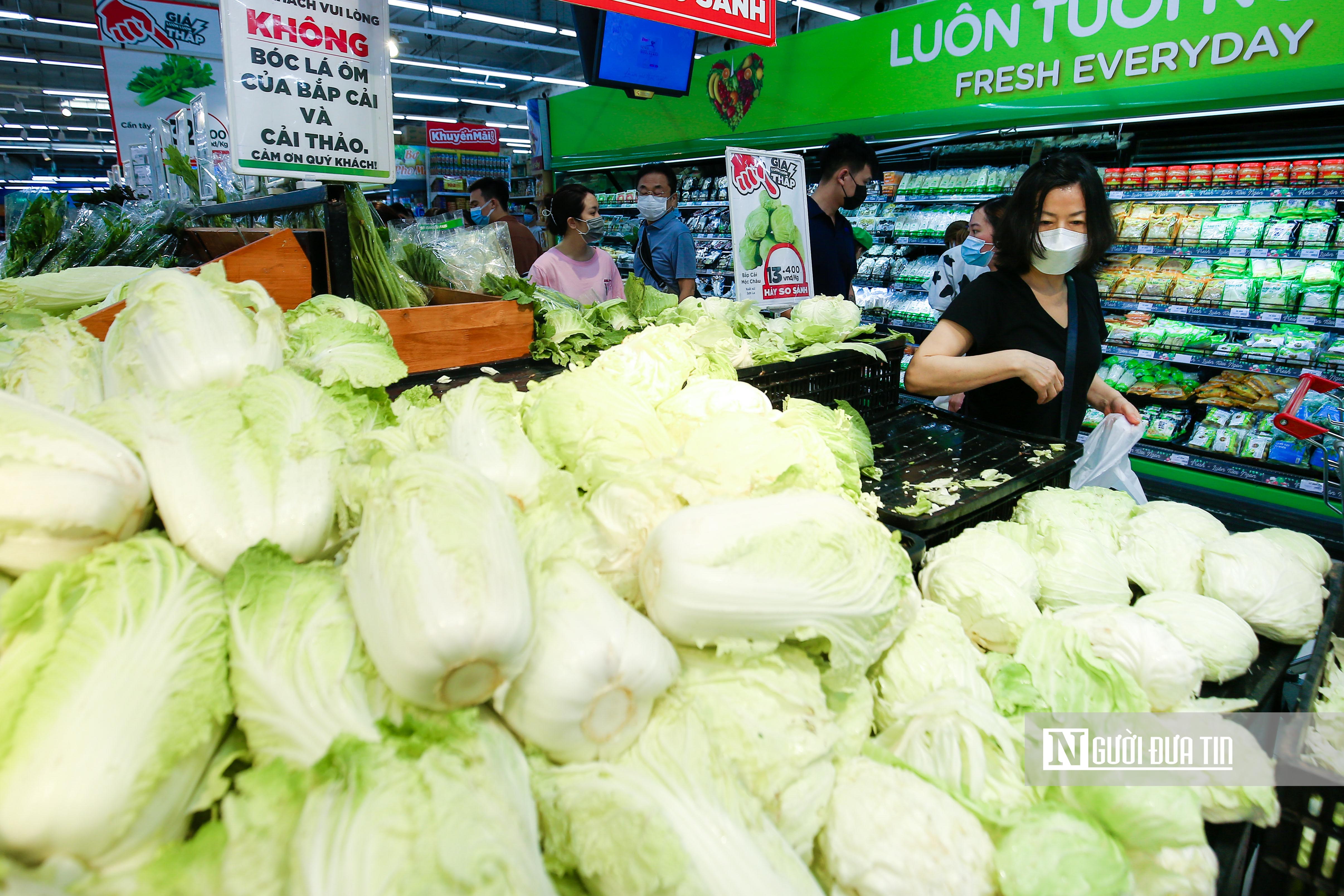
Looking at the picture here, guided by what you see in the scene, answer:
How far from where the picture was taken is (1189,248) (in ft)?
16.7

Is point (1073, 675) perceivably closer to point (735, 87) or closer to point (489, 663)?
point (489, 663)

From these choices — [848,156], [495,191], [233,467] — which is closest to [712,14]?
[848,156]

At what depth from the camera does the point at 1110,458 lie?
2.68 metres

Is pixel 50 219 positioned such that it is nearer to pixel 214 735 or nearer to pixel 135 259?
pixel 135 259

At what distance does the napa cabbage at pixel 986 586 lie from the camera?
4.86 feet

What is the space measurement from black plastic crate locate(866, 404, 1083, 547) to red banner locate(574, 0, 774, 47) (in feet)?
8.78

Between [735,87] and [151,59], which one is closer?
[735,87]

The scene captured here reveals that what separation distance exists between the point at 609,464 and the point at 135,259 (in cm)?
326

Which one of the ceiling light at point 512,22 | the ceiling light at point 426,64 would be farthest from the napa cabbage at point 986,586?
the ceiling light at point 426,64

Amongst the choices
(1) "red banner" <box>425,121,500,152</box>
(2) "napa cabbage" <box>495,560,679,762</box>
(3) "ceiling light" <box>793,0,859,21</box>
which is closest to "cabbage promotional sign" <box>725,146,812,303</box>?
(2) "napa cabbage" <box>495,560,679,762</box>

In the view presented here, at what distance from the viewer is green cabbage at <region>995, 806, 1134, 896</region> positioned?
938 mm

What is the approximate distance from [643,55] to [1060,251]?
397cm

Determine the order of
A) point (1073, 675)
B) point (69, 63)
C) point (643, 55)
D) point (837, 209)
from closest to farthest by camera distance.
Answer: point (1073, 675), point (837, 209), point (643, 55), point (69, 63)

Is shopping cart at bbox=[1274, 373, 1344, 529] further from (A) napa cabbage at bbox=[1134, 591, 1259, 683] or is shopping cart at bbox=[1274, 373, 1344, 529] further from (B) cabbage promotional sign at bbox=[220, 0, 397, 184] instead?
(B) cabbage promotional sign at bbox=[220, 0, 397, 184]
